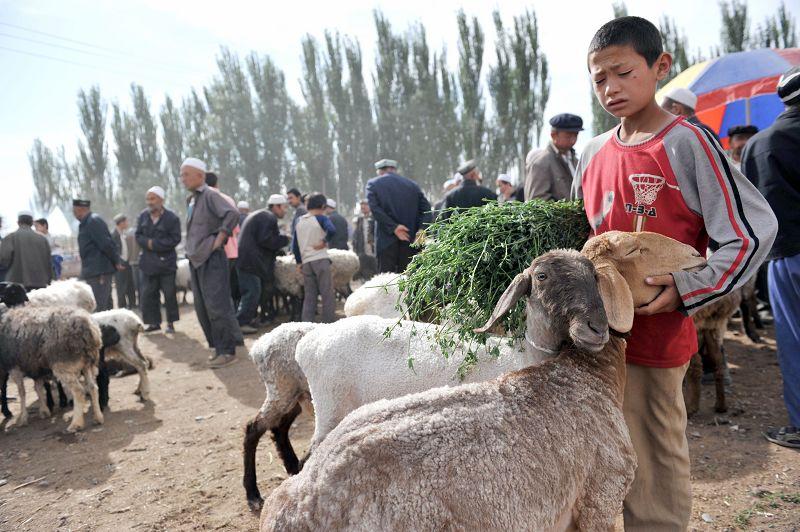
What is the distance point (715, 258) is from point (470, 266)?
960 mm

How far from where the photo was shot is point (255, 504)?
3508mm

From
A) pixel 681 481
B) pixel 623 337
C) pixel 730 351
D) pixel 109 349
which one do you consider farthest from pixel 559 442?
pixel 109 349

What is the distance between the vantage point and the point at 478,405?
1.64 m

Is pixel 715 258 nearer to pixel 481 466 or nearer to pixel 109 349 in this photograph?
pixel 481 466

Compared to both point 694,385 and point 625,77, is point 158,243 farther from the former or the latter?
point 625,77

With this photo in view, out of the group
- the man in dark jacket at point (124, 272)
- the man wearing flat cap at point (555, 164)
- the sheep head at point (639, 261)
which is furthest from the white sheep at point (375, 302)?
the man in dark jacket at point (124, 272)

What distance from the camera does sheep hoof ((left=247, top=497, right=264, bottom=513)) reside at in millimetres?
3490

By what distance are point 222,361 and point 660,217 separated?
652 centimetres

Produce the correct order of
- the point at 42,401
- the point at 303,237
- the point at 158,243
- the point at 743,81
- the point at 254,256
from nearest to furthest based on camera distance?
1. the point at 42,401
2. the point at 303,237
3. the point at 158,243
4. the point at 743,81
5. the point at 254,256

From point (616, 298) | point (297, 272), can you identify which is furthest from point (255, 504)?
point (297, 272)

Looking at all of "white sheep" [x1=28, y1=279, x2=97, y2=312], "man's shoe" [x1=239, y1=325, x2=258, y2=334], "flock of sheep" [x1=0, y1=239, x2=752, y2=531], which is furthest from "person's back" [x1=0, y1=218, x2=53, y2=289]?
"flock of sheep" [x1=0, y1=239, x2=752, y2=531]

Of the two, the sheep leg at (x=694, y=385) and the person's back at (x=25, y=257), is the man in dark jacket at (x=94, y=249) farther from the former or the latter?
the sheep leg at (x=694, y=385)

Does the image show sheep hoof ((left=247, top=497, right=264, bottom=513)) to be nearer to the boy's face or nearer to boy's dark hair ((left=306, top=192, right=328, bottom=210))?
the boy's face

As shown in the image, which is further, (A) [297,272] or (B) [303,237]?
(A) [297,272]
